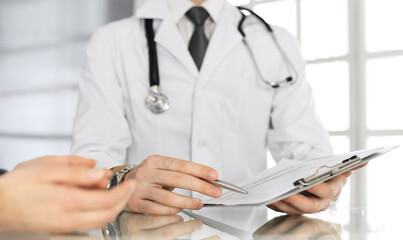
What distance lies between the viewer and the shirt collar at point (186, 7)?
1325 millimetres

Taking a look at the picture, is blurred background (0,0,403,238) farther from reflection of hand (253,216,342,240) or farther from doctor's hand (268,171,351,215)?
reflection of hand (253,216,342,240)

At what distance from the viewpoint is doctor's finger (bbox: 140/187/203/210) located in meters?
0.69

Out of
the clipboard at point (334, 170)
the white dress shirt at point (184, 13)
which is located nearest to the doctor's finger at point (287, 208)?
the clipboard at point (334, 170)

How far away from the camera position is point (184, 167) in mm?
697

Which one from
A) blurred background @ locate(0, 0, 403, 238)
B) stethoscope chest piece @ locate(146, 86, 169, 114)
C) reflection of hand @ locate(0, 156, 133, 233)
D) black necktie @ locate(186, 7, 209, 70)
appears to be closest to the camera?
reflection of hand @ locate(0, 156, 133, 233)

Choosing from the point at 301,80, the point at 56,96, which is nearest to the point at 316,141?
→ the point at 301,80

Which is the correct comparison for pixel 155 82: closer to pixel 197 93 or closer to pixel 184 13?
pixel 197 93

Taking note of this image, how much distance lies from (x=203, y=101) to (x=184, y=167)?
550 millimetres

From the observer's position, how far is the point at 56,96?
118 inches

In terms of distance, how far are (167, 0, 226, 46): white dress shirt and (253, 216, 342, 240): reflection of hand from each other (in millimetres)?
788

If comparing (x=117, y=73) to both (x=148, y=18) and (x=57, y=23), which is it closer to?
(x=148, y=18)

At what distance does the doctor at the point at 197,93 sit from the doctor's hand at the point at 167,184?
0.40m

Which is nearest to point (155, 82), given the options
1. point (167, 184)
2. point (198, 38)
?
point (198, 38)

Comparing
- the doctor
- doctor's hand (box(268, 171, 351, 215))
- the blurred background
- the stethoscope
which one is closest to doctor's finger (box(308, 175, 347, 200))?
doctor's hand (box(268, 171, 351, 215))
